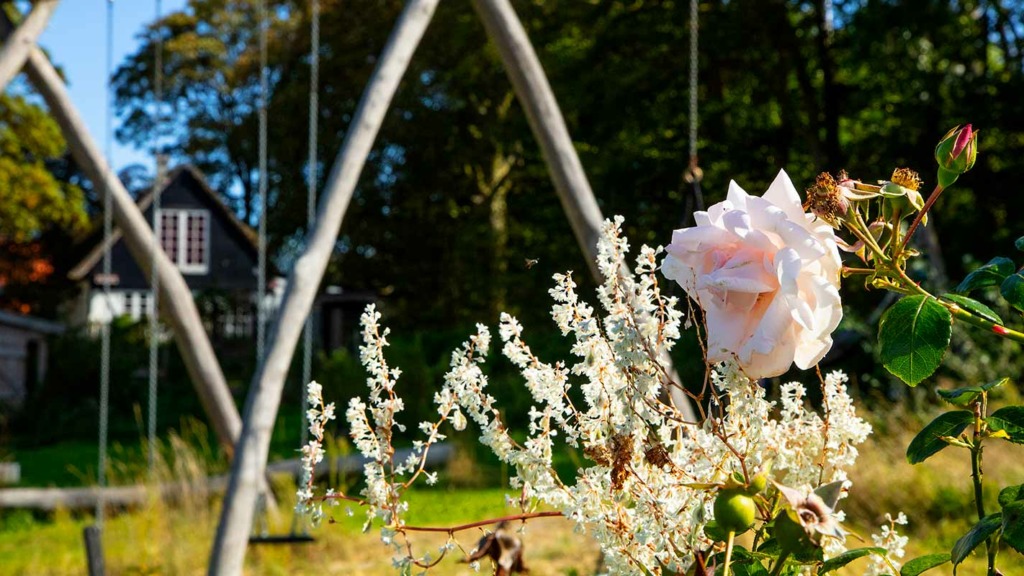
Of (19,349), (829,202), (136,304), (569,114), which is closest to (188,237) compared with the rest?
(19,349)

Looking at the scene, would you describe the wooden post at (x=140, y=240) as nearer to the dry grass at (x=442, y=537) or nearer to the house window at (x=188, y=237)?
the dry grass at (x=442, y=537)

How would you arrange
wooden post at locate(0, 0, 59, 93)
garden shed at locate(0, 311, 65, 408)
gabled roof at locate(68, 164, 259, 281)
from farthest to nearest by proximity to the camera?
gabled roof at locate(68, 164, 259, 281) < garden shed at locate(0, 311, 65, 408) < wooden post at locate(0, 0, 59, 93)

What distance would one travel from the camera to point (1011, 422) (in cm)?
63

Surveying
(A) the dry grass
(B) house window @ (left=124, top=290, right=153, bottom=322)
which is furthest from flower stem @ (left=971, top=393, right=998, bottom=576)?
(B) house window @ (left=124, top=290, right=153, bottom=322)

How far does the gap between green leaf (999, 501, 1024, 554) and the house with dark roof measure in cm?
1753

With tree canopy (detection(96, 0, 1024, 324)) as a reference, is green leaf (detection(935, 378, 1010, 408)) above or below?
below

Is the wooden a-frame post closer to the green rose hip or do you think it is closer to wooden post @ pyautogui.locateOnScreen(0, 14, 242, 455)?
wooden post @ pyautogui.locateOnScreen(0, 14, 242, 455)

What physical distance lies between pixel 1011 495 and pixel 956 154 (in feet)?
0.72

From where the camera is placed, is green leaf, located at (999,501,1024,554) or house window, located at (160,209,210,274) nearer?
green leaf, located at (999,501,1024,554)

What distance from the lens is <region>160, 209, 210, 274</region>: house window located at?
18609mm

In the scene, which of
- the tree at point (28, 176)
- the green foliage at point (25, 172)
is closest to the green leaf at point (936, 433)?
the tree at point (28, 176)

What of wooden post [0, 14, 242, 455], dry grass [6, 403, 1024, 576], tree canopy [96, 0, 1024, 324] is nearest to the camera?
wooden post [0, 14, 242, 455]

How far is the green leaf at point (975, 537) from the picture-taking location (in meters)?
0.59

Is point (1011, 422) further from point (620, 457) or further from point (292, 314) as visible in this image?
point (292, 314)
